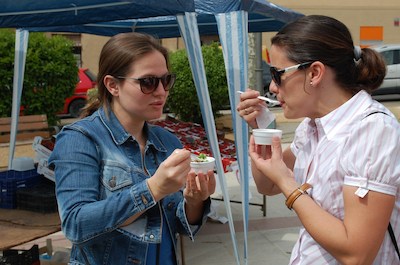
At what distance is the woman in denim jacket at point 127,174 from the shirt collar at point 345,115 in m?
0.45

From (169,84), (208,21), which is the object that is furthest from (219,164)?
(208,21)

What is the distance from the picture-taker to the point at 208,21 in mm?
7301

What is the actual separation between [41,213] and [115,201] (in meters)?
2.32

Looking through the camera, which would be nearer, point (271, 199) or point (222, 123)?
point (271, 199)

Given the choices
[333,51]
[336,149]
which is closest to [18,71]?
Answer: [333,51]

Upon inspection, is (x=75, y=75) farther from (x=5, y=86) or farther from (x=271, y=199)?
(x=271, y=199)

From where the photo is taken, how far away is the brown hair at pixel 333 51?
166cm

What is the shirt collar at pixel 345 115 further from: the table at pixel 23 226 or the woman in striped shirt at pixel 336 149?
the table at pixel 23 226

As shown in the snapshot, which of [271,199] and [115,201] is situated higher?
[115,201]

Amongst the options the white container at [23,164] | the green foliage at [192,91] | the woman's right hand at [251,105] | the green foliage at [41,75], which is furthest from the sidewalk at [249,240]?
the green foliage at [41,75]

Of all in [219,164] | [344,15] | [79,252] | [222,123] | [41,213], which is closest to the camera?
[79,252]

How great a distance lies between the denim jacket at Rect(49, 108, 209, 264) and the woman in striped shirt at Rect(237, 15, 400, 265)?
1.34 ft

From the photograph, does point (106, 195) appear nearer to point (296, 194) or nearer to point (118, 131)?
point (118, 131)

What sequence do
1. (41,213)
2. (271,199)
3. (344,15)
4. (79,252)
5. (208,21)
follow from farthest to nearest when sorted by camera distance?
(344,15) → (208,21) → (271,199) → (41,213) → (79,252)
